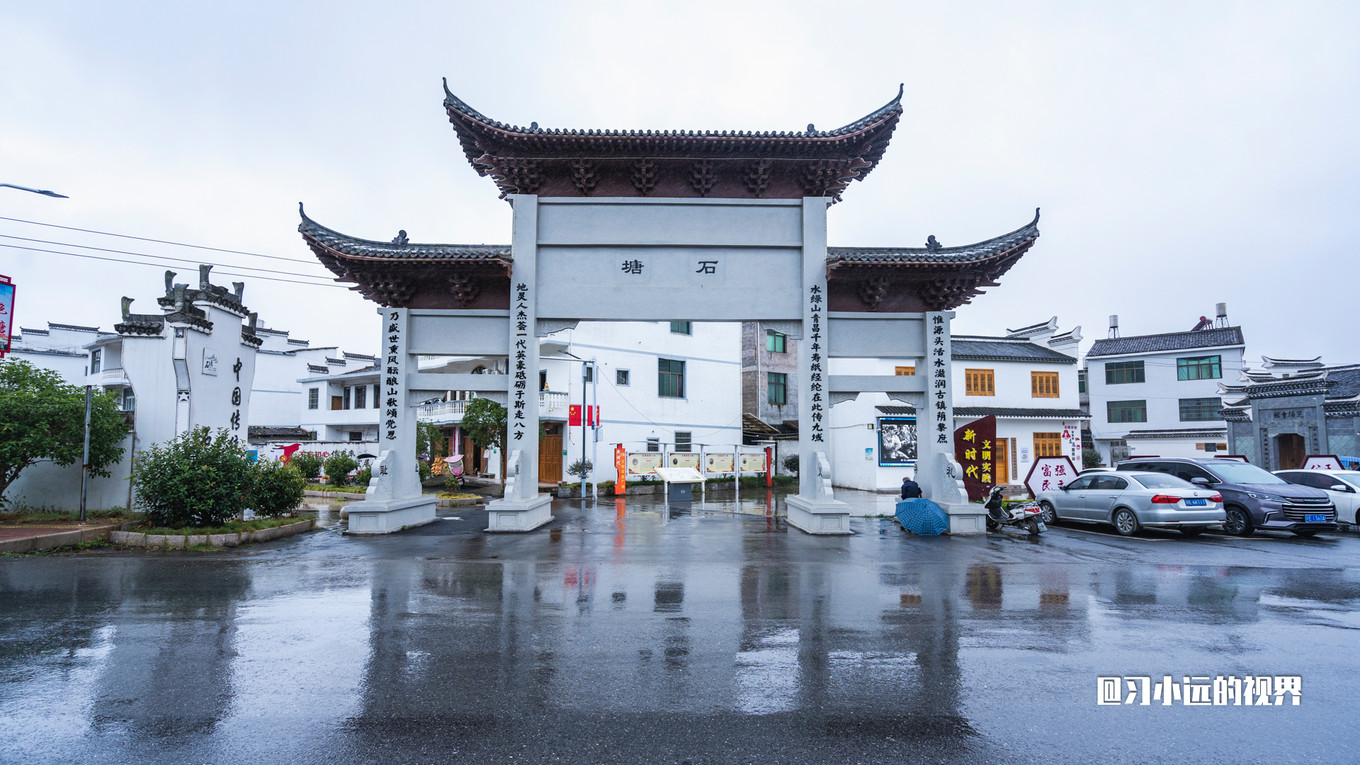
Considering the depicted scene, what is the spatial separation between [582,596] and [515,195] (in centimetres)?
993

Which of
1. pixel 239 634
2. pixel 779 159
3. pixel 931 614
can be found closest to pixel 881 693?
pixel 931 614

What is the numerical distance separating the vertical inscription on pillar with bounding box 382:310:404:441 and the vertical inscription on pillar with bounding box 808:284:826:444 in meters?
8.90

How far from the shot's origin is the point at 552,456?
30016 mm

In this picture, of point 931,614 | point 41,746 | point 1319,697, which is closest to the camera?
point 41,746

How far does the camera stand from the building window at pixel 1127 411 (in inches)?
1487

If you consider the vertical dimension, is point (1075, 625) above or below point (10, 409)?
below

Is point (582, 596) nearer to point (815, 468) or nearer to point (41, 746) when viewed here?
point (41, 746)

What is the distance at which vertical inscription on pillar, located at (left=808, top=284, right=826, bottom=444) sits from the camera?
14133mm

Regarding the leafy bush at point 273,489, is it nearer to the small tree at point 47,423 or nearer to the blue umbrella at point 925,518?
the small tree at point 47,423

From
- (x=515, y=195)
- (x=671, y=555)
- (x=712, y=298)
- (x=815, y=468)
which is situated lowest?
(x=671, y=555)

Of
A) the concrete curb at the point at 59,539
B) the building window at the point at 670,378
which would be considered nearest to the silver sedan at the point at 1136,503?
the concrete curb at the point at 59,539

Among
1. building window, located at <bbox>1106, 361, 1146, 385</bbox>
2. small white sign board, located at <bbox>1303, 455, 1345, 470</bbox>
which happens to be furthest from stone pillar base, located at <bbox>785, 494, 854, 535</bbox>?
building window, located at <bbox>1106, 361, 1146, 385</bbox>

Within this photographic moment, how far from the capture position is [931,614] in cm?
698

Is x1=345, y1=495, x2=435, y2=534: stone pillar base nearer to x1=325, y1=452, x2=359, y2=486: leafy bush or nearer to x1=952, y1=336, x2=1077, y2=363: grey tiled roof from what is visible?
x1=325, y1=452, x2=359, y2=486: leafy bush
